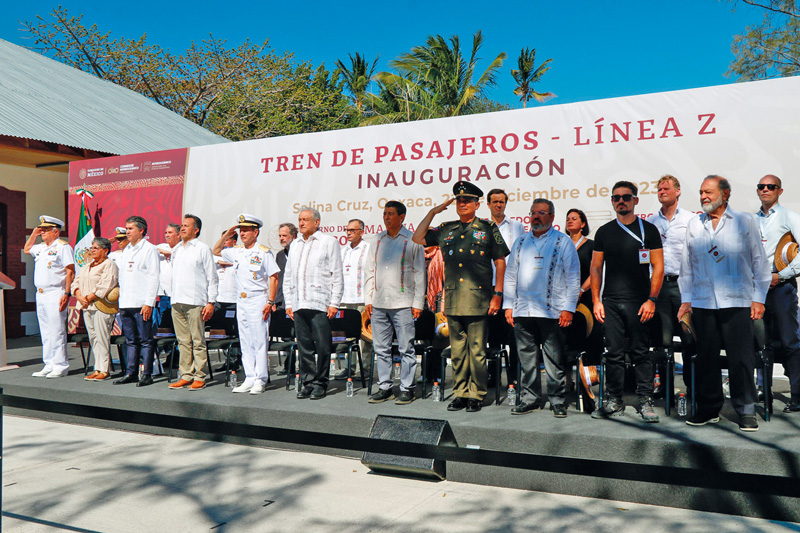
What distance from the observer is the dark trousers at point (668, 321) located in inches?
201

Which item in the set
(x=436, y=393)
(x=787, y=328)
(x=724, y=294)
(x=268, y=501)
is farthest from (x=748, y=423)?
(x=268, y=501)

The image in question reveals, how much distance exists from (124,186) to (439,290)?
5465 mm

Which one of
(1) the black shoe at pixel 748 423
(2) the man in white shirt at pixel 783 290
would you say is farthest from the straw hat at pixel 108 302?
(2) the man in white shirt at pixel 783 290

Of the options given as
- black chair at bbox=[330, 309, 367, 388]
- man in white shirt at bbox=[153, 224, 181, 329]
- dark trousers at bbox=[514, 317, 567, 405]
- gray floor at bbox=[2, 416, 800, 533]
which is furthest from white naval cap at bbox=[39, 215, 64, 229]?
dark trousers at bbox=[514, 317, 567, 405]

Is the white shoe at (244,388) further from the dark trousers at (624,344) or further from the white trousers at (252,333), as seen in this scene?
the dark trousers at (624,344)

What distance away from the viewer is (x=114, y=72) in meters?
24.8

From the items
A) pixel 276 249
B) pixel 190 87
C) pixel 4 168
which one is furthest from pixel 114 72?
pixel 276 249

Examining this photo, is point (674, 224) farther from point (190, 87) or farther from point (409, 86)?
point (190, 87)

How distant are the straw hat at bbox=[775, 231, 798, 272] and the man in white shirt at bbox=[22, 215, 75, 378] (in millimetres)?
6917

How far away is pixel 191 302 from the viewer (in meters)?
6.56

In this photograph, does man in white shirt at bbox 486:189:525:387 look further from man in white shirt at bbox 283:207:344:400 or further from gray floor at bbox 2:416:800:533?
gray floor at bbox 2:416:800:533

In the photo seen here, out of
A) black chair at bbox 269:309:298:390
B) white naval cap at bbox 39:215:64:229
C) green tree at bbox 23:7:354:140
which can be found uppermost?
green tree at bbox 23:7:354:140

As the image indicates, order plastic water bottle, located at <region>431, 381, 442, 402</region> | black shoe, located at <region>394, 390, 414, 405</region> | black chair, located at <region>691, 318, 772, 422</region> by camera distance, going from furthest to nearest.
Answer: plastic water bottle, located at <region>431, 381, 442, 402</region>
black shoe, located at <region>394, 390, 414, 405</region>
black chair, located at <region>691, 318, 772, 422</region>

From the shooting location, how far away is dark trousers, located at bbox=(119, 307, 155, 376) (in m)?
6.97
